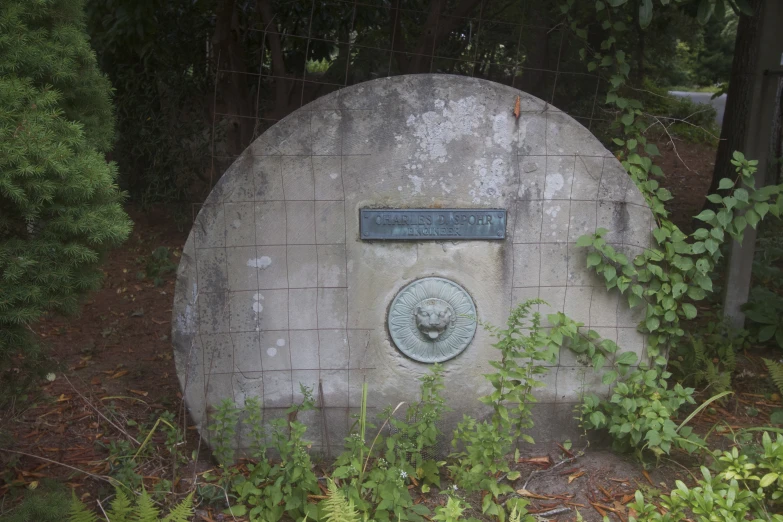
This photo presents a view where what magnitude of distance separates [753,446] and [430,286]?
6.09ft

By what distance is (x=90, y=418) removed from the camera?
14.0 ft

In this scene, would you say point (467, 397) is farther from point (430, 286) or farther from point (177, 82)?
point (177, 82)

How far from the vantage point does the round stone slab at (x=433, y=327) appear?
379cm

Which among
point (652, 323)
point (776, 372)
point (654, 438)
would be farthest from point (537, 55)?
point (654, 438)

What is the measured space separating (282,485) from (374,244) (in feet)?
4.22

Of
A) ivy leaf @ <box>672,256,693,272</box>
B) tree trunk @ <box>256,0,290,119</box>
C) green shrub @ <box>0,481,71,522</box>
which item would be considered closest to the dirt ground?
green shrub @ <box>0,481,71,522</box>

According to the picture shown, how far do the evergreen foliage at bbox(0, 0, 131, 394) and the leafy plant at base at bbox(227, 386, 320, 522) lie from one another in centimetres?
115

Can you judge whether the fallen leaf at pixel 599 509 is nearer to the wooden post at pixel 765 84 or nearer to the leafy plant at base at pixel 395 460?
the leafy plant at base at pixel 395 460

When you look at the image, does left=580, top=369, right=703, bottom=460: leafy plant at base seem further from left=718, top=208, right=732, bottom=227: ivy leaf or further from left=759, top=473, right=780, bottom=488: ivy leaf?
left=718, top=208, right=732, bottom=227: ivy leaf

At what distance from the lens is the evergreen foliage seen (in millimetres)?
2611

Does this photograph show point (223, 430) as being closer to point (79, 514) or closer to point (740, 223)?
point (79, 514)

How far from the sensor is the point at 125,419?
4172 mm

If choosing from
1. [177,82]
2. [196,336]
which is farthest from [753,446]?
[177,82]

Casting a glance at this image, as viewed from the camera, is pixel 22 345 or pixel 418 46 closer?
pixel 22 345
